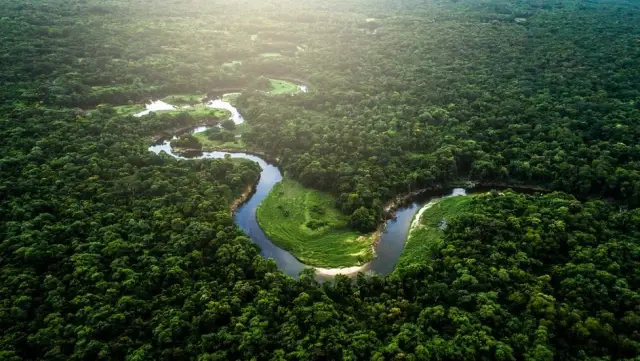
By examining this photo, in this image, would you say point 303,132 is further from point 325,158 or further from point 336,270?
point 336,270

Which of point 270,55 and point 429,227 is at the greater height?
point 270,55

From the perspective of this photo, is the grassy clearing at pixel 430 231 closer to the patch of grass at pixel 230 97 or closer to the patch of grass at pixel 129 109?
the patch of grass at pixel 230 97

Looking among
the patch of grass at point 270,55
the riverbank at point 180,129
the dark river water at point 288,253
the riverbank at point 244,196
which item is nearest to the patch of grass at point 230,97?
the riverbank at point 180,129

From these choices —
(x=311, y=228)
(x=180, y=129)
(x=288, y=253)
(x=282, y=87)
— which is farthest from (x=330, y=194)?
(x=282, y=87)

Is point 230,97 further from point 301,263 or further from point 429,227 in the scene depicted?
point 429,227

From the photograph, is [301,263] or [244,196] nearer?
[301,263]

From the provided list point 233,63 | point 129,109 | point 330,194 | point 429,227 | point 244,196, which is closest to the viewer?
point 429,227
